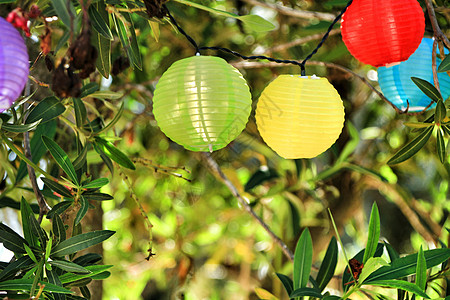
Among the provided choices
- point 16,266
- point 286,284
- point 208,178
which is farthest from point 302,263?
point 208,178

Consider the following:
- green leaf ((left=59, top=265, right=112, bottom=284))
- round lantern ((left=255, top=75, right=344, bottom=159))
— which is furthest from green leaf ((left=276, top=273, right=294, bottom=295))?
green leaf ((left=59, top=265, right=112, bottom=284))

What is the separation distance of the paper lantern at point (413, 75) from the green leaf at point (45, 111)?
0.64 m

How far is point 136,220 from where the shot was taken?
2285 millimetres

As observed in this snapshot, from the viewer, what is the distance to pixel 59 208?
0.95 m

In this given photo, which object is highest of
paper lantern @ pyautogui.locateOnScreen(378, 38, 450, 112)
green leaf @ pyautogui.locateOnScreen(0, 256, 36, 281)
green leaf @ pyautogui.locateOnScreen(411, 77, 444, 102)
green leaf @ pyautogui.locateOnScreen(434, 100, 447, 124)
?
green leaf @ pyautogui.locateOnScreen(411, 77, 444, 102)

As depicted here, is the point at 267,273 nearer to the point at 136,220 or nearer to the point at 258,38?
the point at 136,220

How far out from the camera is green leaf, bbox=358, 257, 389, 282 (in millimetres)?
974

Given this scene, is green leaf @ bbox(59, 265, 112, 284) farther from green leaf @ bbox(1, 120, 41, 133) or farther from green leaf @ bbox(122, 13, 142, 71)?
green leaf @ bbox(122, 13, 142, 71)

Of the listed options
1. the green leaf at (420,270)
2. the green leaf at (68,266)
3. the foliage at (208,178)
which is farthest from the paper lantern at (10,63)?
the green leaf at (420,270)

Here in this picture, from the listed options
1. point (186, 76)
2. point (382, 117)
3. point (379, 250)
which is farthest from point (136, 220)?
point (186, 76)

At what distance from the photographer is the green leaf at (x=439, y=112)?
97cm

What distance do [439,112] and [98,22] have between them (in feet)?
1.95

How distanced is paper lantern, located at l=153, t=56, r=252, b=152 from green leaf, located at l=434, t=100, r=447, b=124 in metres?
0.33

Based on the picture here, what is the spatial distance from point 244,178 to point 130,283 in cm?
68
